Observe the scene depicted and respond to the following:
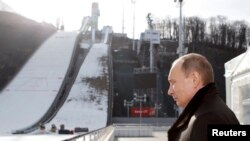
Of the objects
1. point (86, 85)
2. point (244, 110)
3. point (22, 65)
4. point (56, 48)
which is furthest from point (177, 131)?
point (56, 48)

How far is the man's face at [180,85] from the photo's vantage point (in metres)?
2.05

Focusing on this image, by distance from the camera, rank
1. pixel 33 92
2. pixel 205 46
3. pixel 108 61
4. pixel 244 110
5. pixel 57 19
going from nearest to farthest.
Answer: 1. pixel 244 110
2. pixel 33 92
3. pixel 108 61
4. pixel 205 46
5. pixel 57 19

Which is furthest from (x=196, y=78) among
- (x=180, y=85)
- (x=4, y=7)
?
(x=4, y=7)

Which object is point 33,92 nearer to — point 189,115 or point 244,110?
point 244,110

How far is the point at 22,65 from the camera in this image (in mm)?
52594

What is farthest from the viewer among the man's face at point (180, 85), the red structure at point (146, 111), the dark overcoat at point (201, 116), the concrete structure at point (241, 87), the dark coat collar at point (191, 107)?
the red structure at point (146, 111)

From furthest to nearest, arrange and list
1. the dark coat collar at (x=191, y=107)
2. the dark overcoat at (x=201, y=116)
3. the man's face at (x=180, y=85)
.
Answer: the man's face at (x=180, y=85)
the dark coat collar at (x=191, y=107)
the dark overcoat at (x=201, y=116)

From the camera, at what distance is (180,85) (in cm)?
207

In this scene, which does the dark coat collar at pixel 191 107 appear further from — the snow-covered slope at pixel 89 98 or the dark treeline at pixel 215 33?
the dark treeline at pixel 215 33

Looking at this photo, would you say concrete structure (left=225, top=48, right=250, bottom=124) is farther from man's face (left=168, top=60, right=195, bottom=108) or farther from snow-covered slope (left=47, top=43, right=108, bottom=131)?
snow-covered slope (left=47, top=43, right=108, bottom=131)

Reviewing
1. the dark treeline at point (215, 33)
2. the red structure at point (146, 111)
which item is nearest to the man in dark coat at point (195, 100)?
the red structure at point (146, 111)

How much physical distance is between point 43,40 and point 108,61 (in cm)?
1216

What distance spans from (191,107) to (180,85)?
0.46ft

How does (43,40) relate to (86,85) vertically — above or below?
above
